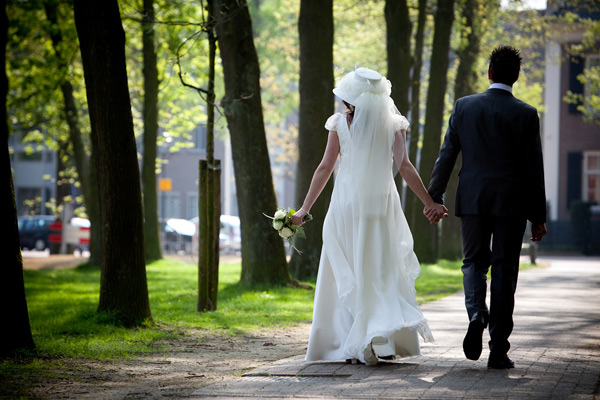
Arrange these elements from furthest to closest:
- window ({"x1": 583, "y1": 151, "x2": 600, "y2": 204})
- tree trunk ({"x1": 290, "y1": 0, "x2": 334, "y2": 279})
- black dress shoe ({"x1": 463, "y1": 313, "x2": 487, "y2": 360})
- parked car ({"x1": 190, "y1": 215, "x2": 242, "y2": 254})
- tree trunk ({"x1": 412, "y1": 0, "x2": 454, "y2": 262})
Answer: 1. parked car ({"x1": 190, "y1": 215, "x2": 242, "y2": 254})
2. window ({"x1": 583, "y1": 151, "x2": 600, "y2": 204})
3. tree trunk ({"x1": 412, "y1": 0, "x2": 454, "y2": 262})
4. tree trunk ({"x1": 290, "y1": 0, "x2": 334, "y2": 279})
5. black dress shoe ({"x1": 463, "y1": 313, "x2": 487, "y2": 360})

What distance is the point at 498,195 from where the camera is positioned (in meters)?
6.29

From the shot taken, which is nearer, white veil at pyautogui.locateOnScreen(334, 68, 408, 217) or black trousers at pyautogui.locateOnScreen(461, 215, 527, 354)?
black trousers at pyautogui.locateOnScreen(461, 215, 527, 354)

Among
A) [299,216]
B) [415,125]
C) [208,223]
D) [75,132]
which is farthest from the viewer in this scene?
[75,132]

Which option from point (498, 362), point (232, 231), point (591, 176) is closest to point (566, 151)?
point (591, 176)

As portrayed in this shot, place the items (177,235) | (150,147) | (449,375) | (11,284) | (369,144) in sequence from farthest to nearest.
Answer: (177,235) → (150,147) → (11,284) → (369,144) → (449,375)

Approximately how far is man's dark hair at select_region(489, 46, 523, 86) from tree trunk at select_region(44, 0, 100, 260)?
13.8 m

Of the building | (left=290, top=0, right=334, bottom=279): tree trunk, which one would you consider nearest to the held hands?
(left=290, top=0, right=334, bottom=279): tree trunk

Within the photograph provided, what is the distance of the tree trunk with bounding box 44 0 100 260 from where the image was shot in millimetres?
20698

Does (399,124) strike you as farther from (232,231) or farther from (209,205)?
(232,231)

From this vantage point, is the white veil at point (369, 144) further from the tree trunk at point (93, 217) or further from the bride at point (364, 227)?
the tree trunk at point (93, 217)

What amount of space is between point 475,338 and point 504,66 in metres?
1.92

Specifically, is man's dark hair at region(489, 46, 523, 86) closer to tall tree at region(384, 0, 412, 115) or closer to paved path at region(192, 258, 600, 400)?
paved path at region(192, 258, 600, 400)

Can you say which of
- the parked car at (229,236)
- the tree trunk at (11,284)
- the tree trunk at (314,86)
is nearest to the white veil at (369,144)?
the tree trunk at (11,284)

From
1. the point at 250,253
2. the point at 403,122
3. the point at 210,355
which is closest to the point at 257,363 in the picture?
the point at 210,355
